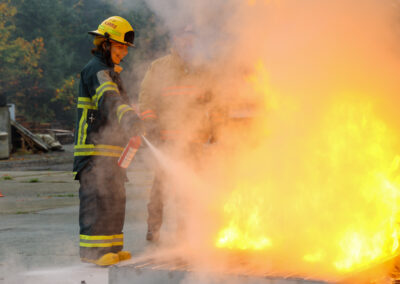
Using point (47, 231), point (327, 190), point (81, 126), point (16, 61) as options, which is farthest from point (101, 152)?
point (16, 61)

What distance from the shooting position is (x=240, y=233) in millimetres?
4254

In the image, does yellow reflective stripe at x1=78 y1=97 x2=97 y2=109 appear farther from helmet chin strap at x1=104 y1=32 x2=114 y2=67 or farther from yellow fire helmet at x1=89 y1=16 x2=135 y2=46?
yellow fire helmet at x1=89 y1=16 x2=135 y2=46

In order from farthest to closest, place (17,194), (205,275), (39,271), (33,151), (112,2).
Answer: (33,151), (17,194), (112,2), (39,271), (205,275)

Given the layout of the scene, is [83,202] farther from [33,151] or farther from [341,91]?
[33,151]

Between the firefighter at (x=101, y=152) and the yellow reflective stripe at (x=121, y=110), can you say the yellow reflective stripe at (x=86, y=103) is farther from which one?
the yellow reflective stripe at (x=121, y=110)

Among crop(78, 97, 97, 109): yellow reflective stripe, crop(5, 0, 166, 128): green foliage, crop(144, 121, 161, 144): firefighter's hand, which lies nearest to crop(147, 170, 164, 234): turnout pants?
crop(144, 121, 161, 144): firefighter's hand

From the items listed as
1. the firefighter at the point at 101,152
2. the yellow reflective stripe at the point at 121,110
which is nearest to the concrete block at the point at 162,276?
the firefighter at the point at 101,152

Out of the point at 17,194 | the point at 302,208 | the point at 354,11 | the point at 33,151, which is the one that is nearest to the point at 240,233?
the point at 302,208

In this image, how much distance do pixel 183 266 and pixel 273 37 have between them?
1.40 m

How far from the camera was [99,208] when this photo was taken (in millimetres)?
4547

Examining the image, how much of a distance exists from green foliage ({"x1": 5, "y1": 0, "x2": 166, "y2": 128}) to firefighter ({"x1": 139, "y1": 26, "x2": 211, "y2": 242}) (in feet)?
77.4

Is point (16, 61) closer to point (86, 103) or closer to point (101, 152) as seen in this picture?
point (86, 103)

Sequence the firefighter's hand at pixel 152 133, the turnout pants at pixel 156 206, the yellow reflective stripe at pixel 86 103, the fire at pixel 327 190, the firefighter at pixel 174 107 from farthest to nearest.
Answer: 1. the turnout pants at pixel 156 206
2. the firefighter's hand at pixel 152 133
3. the firefighter at pixel 174 107
4. the yellow reflective stripe at pixel 86 103
5. the fire at pixel 327 190

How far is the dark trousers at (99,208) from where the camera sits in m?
4.50
